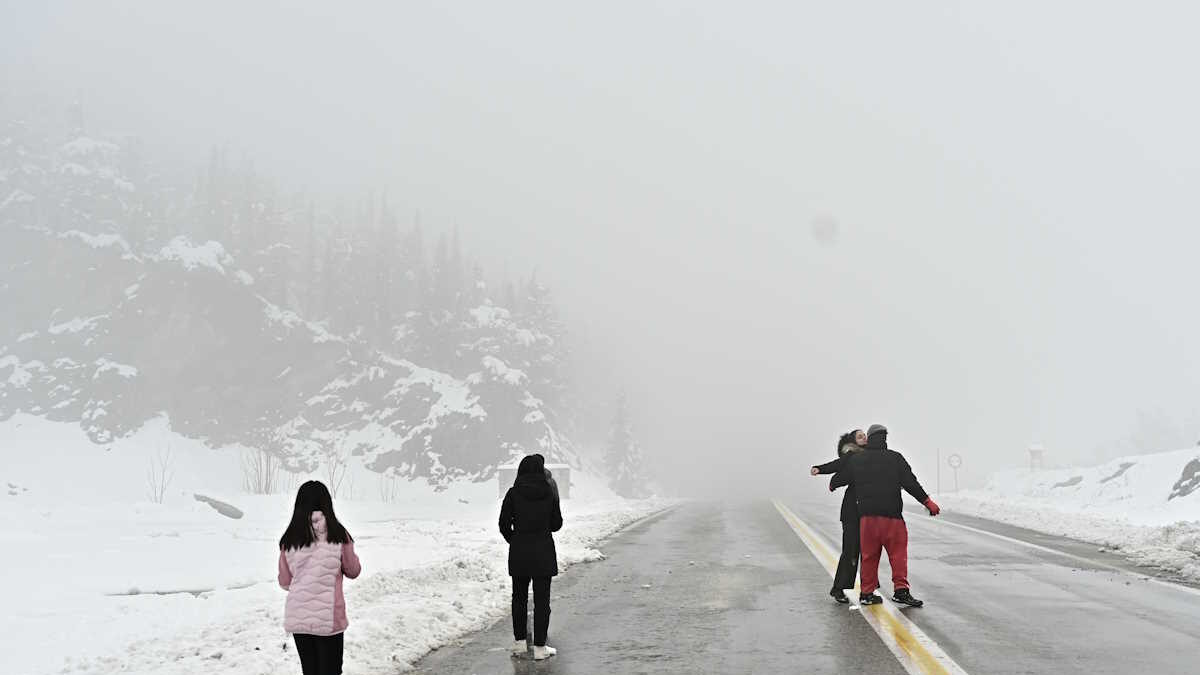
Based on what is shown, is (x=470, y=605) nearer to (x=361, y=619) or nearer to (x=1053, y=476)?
(x=361, y=619)

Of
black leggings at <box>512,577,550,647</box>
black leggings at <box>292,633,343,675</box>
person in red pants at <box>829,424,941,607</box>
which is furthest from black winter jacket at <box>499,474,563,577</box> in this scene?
person in red pants at <box>829,424,941,607</box>

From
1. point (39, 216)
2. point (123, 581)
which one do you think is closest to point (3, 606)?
point (123, 581)

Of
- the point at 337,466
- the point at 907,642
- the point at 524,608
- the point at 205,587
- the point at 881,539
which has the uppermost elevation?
the point at 881,539

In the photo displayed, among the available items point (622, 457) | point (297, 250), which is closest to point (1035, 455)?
point (622, 457)

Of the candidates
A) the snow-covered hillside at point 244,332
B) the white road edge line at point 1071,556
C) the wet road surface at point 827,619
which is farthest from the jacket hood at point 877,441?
the snow-covered hillside at point 244,332

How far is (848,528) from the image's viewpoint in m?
11.6

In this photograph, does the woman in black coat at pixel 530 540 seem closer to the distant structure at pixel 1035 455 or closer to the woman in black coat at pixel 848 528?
the woman in black coat at pixel 848 528

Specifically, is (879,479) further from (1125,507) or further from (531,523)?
(1125,507)

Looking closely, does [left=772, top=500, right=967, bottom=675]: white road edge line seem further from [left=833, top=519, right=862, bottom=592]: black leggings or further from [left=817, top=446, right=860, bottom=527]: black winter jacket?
[left=817, top=446, right=860, bottom=527]: black winter jacket

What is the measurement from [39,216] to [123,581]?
259ft

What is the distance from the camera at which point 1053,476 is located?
41781 mm

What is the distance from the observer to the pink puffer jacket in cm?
559

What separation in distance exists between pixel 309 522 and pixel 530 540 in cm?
307

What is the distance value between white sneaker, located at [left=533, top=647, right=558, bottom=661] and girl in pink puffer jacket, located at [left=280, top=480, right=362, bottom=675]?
8.55 feet
